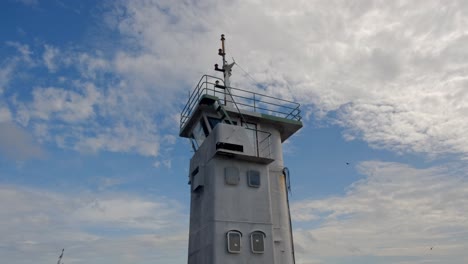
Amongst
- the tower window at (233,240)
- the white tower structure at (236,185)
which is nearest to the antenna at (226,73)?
the white tower structure at (236,185)

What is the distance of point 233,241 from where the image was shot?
15.3m

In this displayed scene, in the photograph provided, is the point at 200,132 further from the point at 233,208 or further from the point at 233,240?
the point at 233,240

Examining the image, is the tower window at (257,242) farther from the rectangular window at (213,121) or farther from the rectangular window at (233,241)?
the rectangular window at (213,121)

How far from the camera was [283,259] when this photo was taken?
1672cm

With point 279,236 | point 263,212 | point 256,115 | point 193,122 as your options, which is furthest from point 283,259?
point 193,122

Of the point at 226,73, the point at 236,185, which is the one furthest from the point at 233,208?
the point at 226,73

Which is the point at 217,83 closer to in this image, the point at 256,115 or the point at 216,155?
the point at 256,115

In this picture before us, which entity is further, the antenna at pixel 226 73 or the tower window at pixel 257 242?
the antenna at pixel 226 73

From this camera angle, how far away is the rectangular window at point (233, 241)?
1516 centimetres

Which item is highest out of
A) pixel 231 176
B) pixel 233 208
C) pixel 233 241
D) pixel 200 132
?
pixel 200 132

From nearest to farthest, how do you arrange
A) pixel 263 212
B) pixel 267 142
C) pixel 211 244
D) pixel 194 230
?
pixel 211 244, pixel 263 212, pixel 194 230, pixel 267 142

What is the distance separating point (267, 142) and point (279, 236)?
456cm

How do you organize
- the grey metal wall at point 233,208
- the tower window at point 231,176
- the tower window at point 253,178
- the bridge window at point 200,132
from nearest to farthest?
the grey metal wall at point 233,208 < the tower window at point 231,176 < the tower window at point 253,178 < the bridge window at point 200,132

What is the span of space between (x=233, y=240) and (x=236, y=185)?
7.79 ft
